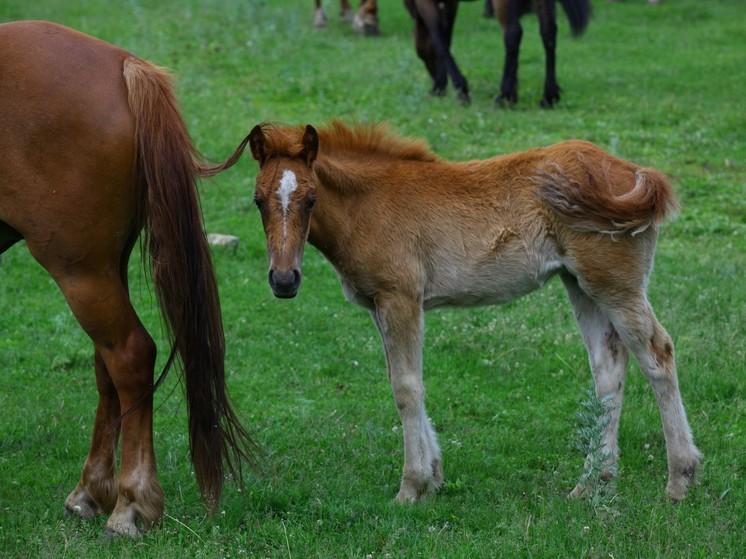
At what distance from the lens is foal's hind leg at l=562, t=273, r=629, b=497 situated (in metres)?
5.23

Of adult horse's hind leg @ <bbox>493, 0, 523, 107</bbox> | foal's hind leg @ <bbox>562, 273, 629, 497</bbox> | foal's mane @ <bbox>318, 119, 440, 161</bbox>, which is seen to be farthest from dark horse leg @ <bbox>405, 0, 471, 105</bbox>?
foal's hind leg @ <bbox>562, 273, 629, 497</bbox>

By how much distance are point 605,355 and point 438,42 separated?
901cm

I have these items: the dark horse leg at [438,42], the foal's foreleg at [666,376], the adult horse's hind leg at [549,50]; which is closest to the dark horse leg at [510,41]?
the adult horse's hind leg at [549,50]

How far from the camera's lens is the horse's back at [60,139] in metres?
4.39

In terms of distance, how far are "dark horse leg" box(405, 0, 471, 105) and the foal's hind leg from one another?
835 centimetres

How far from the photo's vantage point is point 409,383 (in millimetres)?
5016

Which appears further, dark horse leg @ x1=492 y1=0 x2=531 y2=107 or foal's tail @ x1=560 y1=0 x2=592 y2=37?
foal's tail @ x1=560 y1=0 x2=592 y2=37

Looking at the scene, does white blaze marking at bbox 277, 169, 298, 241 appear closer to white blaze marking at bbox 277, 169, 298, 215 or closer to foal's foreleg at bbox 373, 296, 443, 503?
white blaze marking at bbox 277, 169, 298, 215

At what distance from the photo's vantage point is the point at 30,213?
173 inches

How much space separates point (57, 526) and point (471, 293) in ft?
7.60

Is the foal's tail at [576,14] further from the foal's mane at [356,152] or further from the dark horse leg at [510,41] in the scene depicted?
the foal's mane at [356,152]

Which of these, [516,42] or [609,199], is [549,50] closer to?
[516,42]

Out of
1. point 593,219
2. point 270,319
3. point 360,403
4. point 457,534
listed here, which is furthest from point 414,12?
point 457,534

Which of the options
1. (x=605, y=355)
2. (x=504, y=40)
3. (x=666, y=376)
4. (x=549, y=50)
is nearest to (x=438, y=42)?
(x=504, y=40)
